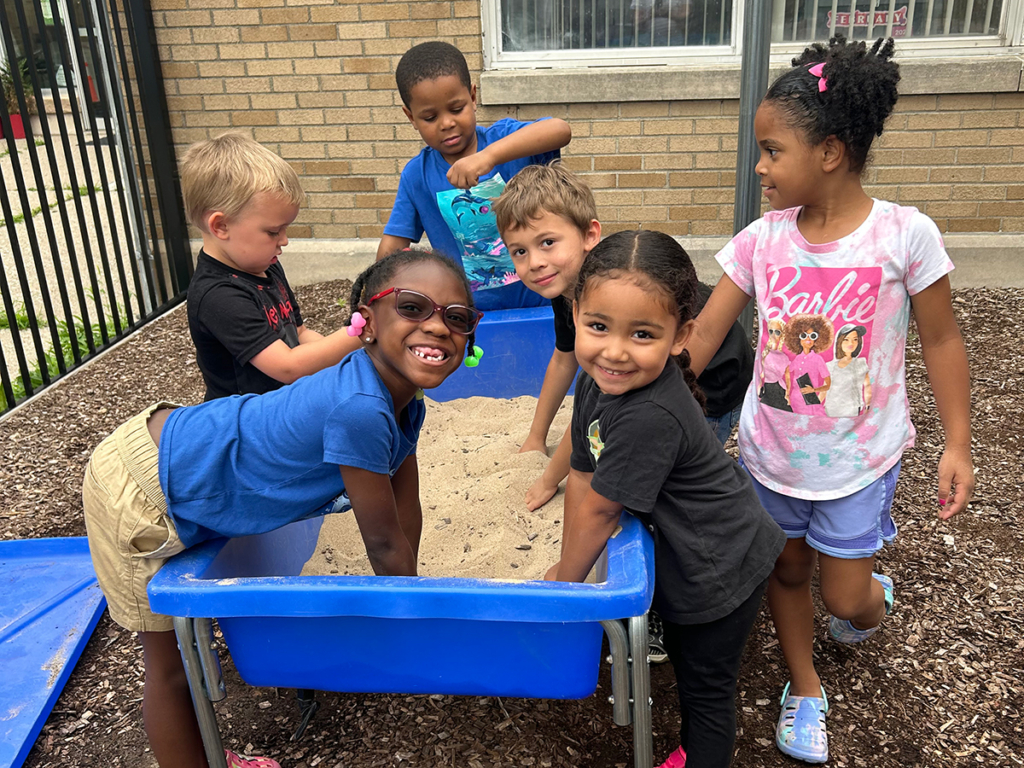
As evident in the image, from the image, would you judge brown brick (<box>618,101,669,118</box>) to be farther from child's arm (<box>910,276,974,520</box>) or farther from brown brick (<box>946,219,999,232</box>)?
child's arm (<box>910,276,974,520</box>)

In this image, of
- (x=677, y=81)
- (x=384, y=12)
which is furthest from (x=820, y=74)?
(x=384, y=12)

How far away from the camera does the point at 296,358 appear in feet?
6.68

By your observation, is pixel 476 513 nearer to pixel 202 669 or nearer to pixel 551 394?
pixel 551 394

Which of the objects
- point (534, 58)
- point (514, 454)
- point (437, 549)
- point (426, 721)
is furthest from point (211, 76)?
point (426, 721)

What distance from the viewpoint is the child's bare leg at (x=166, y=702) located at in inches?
66.1

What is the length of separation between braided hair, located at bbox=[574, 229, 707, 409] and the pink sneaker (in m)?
1.31

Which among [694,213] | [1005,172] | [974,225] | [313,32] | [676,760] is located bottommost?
[676,760]

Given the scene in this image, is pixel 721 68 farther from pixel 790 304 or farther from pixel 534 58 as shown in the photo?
pixel 790 304

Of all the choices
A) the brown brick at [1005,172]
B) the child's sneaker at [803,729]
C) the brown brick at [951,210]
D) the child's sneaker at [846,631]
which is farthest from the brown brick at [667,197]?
the child's sneaker at [803,729]

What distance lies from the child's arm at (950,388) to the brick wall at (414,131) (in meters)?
3.51

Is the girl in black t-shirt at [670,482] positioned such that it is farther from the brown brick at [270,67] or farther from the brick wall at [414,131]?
the brown brick at [270,67]

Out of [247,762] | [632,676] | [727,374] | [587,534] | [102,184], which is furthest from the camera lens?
[102,184]

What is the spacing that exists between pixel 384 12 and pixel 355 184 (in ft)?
3.52

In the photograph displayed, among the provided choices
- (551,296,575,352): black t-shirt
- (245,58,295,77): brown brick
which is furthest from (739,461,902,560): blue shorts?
(245,58,295,77): brown brick
